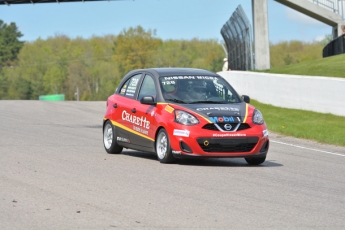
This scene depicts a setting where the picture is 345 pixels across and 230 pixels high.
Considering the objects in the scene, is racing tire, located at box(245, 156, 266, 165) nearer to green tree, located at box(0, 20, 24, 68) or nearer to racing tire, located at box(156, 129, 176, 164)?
racing tire, located at box(156, 129, 176, 164)

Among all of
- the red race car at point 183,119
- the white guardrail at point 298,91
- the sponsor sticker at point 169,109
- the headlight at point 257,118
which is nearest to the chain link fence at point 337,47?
the white guardrail at point 298,91

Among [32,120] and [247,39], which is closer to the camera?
[32,120]

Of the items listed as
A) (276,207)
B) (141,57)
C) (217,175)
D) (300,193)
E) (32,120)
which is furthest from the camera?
(141,57)

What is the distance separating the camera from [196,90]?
40.4 ft

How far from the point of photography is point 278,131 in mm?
19188

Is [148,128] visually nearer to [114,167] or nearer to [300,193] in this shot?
[114,167]

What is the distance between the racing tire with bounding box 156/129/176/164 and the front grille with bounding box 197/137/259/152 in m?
0.51

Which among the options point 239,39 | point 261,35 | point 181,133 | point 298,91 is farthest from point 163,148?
point 261,35

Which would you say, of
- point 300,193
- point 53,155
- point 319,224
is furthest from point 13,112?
point 319,224

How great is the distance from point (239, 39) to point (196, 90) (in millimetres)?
23695

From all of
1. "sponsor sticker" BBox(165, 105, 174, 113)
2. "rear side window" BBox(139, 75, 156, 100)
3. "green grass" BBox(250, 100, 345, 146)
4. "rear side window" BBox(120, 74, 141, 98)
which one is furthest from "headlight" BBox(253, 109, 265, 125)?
"green grass" BBox(250, 100, 345, 146)

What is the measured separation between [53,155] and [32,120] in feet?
31.5

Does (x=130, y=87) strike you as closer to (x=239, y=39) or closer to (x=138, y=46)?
(x=239, y=39)

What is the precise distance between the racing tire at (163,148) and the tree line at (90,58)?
113977mm
